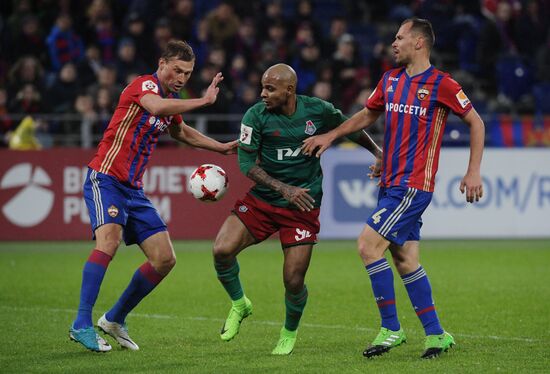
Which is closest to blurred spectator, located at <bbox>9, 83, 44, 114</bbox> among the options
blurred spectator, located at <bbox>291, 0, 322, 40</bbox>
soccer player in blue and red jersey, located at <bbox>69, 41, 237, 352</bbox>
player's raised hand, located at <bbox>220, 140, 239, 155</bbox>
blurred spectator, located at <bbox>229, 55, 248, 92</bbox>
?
blurred spectator, located at <bbox>229, 55, 248, 92</bbox>

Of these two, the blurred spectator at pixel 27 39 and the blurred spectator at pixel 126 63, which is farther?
the blurred spectator at pixel 27 39

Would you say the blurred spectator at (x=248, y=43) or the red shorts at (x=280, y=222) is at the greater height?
the blurred spectator at (x=248, y=43)

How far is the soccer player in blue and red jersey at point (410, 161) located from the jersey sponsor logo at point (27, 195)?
9.74 metres

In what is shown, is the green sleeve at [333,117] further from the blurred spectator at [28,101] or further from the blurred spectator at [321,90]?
the blurred spectator at [28,101]

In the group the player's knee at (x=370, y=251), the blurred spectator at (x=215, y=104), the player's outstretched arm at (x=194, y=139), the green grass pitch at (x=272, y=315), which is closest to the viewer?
the green grass pitch at (x=272, y=315)

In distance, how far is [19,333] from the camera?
863 centimetres

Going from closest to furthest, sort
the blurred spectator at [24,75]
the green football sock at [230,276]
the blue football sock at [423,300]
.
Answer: the blue football sock at [423,300] < the green football sock at [230,276] < the blurred spectator at [24,75]

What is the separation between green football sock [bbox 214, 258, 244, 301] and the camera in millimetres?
8156

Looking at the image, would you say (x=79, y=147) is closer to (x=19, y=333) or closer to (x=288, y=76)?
(x=19, y=333)

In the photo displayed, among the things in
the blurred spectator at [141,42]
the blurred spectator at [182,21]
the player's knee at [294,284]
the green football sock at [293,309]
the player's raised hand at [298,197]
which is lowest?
the green football sock at [293,309]

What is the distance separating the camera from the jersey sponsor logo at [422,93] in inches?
297

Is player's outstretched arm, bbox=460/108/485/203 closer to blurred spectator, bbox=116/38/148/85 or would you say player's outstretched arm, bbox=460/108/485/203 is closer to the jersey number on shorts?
the jersey number on shorts

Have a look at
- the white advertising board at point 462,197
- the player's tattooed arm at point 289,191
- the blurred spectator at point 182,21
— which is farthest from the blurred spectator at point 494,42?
the player's tattooed arm at point 289,191

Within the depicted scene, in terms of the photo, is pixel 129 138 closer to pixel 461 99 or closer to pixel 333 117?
pixel 333 117
